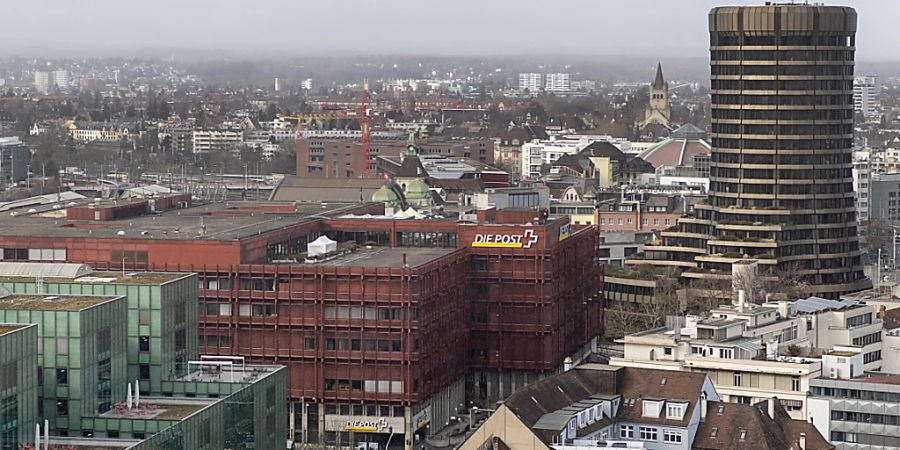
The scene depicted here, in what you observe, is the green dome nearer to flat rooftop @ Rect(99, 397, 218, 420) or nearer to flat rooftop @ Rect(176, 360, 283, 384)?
flat rooftop @ Rect(176, 360, 283, 384)

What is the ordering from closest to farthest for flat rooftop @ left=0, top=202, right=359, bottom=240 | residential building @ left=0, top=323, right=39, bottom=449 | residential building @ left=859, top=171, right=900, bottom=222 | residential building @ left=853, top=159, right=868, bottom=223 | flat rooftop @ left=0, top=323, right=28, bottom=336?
residential building @ left=0, top=323, right=39, bottom=449
flat rooftop @ left=0, top=323, right=28, bottom=336
flat rooftop @ left=0, top=202, right=359, bottom=240
residential building @ left=853, top=159, right=868, bottom=223
residential building @ left=859, top=171, right=900, bottom=222

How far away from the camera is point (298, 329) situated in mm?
91375

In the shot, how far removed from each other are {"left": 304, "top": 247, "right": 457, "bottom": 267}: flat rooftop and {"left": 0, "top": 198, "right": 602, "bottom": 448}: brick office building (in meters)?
0.09

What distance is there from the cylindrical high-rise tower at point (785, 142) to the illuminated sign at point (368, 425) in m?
35.3

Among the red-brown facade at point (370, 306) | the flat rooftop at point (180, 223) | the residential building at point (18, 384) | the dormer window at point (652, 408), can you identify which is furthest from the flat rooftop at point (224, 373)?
the flat rooftop at point (180, 223)

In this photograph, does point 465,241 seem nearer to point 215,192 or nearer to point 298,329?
point 298,329

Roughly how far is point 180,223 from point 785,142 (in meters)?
34.4

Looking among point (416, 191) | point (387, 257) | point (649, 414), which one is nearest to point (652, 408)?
point (649, 414)

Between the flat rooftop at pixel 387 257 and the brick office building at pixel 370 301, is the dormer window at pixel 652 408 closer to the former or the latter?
the brick office building at pixel 370 301

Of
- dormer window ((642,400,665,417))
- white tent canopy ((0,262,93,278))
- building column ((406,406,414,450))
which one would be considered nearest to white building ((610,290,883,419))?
building column ((406,406,414,450))

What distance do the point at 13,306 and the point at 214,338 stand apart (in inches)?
1065

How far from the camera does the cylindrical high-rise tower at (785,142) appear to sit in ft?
399

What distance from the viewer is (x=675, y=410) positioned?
236 ft

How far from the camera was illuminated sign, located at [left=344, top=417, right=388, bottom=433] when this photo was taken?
90875 millimetres
